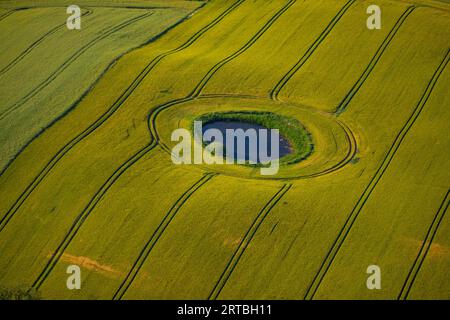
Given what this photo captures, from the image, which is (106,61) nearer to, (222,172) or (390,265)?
(222,172)

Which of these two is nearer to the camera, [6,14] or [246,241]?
[246,241]

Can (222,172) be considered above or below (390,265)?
above

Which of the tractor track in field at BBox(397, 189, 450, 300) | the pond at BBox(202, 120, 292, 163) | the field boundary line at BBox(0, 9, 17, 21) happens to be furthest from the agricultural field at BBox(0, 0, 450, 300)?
the pond at BBox(202, 120, 292, 163)

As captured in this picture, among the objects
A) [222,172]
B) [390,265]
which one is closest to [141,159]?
[222,172]

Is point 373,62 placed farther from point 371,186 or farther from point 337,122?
point 371,186

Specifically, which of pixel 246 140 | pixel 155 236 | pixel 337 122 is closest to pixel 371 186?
pixel 337 122

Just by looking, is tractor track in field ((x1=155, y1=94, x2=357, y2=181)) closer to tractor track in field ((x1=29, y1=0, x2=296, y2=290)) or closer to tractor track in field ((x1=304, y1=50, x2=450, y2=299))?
tractor track in field ((x1=29, y1=0, x2=296, y2=290))
